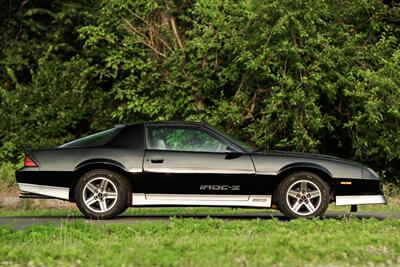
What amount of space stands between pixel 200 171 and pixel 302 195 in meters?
1.49

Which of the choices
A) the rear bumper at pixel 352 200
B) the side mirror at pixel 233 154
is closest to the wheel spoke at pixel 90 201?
the side mirror at pixel 233 154

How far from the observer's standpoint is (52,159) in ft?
37.8

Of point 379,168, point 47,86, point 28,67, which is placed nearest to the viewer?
point 379,168

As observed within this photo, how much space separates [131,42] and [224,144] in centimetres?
1029

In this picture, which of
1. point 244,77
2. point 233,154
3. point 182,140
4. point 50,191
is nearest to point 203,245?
point 233,154

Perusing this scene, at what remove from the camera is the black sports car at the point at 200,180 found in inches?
446

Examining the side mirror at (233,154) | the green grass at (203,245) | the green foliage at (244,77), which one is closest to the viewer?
the green grass at (203,245)

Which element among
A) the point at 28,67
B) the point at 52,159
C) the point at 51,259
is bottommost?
the point at 51,259

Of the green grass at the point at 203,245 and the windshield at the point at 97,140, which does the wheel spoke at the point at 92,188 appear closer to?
the windshield at the point at 97,140

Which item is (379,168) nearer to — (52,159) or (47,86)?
(47,86)

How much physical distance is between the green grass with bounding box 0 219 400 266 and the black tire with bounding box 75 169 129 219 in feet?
4.21

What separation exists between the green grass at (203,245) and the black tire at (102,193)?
1.28m

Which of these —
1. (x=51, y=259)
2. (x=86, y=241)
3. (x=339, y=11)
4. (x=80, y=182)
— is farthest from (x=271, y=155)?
(x=339, y=11)

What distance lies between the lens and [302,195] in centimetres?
1134
